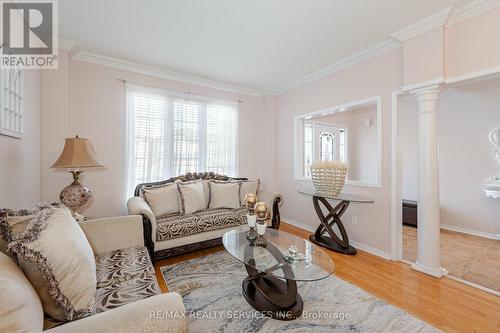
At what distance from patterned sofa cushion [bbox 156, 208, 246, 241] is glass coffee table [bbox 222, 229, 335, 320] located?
0.77 m

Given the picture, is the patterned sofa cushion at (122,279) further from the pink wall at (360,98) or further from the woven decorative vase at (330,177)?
the pink wall at (360,98)

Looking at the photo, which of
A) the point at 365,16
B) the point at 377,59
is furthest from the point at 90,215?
the point at 377,59

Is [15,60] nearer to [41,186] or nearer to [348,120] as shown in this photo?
[41,186]

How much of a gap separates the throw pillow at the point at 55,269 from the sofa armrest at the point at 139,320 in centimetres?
33

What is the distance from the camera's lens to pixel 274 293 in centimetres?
185

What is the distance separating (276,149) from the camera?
15.3ft

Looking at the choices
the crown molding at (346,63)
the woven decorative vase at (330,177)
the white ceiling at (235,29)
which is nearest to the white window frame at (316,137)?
the crown molding at (346,63)

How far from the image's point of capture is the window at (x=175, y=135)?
334 cm

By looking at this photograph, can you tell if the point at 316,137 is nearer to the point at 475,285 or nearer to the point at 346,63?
the point at 346,63

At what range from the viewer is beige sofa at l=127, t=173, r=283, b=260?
243cm

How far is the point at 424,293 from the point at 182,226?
99.3 inches

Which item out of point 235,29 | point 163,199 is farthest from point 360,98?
point 163,199

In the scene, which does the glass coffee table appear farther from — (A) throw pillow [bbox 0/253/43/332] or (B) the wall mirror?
(B) the wall mirror

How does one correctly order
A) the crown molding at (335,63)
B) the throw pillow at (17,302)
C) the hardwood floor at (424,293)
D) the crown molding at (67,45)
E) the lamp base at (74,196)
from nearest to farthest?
the throw pillow at (17,302) < the hardwood floor at (424,293) < the crown molding at (335,63) < the lamp base at (74,196) < the crown molding at (67,45)
